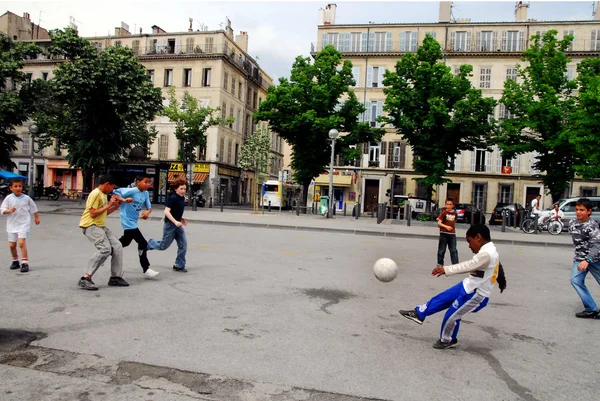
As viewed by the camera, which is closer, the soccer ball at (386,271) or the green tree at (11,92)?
the soccer ball at (386,271)

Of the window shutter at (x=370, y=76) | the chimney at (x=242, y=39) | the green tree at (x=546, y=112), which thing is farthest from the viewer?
the chimney at (x=242, y=39)

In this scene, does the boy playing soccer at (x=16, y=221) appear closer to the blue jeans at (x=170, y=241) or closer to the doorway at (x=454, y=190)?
the blue jeans at (x=170, y=241)

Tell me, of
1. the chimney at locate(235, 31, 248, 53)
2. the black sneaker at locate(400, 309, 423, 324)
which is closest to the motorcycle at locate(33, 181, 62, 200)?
the chimney at locate(235, 31, 248, 53)

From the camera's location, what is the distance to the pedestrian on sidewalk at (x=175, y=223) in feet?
26.0

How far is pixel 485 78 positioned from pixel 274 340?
44616 mm

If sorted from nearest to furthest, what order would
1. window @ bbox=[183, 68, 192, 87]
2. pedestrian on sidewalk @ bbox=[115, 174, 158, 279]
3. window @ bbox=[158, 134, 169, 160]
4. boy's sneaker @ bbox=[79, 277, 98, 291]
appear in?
boy's sneaker @ bbox=[79, 277, 98, 291] < pedestrian on sidewalk @ bbox=[115, 174, 158, 279] < window @ bbox=[183, 68, 192, 87] < window @ bbox=[158, 134, 169, 160]

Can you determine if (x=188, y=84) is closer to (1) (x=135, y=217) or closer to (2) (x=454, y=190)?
(2) (x=454, y=190)

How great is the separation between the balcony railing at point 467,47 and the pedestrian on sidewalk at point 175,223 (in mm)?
36467

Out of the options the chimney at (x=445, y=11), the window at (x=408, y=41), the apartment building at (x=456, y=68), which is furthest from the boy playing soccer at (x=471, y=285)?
the chimney at (x=445, y=11)

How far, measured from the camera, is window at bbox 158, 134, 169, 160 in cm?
4656

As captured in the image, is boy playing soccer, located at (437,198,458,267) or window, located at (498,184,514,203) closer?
boy playing soccer, located at (437,198,458,267)

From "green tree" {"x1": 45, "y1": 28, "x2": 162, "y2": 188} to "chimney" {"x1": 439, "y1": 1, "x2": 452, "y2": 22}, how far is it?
29.8m

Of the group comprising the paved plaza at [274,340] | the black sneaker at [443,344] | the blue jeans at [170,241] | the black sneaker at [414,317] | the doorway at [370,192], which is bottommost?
the paved plaza at [274,340]

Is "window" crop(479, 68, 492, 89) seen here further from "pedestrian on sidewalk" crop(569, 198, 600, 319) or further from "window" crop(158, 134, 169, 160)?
"pedestrian on sidewalk" crop(569, 198, 600, 319)
